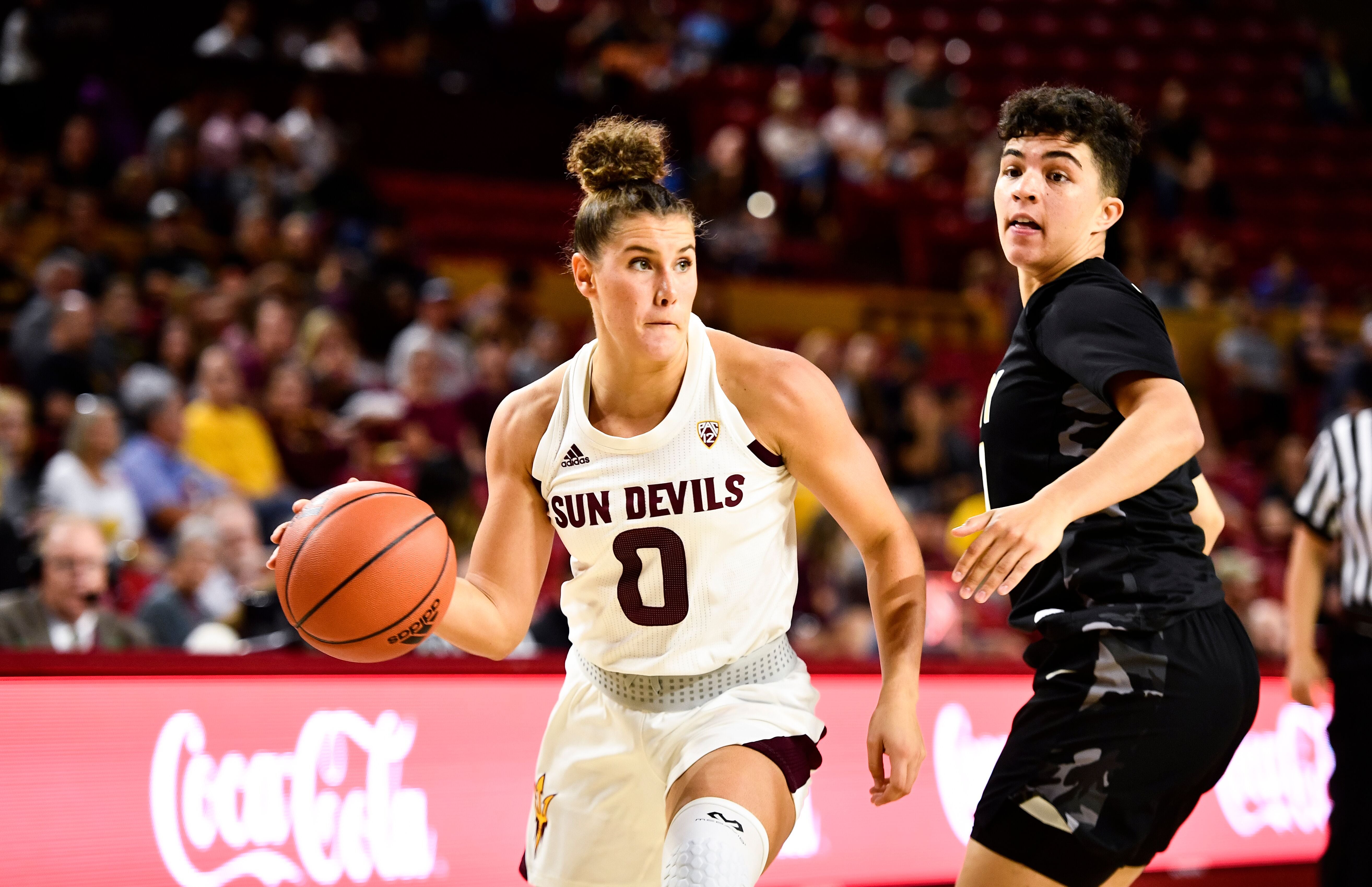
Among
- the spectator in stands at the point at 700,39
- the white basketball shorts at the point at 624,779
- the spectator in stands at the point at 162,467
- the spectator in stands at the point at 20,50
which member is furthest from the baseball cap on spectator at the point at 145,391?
the spectator in stands at the point at 700,39

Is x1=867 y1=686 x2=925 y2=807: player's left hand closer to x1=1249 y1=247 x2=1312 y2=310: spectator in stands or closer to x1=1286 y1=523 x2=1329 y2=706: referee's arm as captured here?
x1=1286 y1=523 x2=1329 y2=706: referee's arm

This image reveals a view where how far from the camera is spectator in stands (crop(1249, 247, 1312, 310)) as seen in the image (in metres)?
13.6

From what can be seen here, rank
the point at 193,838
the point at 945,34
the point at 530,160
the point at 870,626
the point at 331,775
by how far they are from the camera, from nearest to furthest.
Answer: the point at 193,838 < the point at 331,775 < the point at 870,626 < the point at 530,160 < the point at 945,34

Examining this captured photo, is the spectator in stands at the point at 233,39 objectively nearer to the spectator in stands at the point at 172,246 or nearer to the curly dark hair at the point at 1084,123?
the spectator in stands at the point at 172,246

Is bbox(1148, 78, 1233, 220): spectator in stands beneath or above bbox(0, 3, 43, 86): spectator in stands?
beneath

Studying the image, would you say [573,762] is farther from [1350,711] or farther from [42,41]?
[42,41]

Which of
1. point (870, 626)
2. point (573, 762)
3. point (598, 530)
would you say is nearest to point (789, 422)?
point (598, 530)

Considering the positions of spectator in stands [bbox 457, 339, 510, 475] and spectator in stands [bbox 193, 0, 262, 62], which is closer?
spectator in stands [bbox 457, 339, 510, 475]

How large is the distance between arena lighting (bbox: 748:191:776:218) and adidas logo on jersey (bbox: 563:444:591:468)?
9.86 m

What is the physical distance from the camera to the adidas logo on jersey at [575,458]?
3.01m

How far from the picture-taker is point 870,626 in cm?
685

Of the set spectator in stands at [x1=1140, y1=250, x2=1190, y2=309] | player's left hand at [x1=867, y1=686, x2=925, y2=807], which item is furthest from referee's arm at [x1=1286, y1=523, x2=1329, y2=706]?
spectator in stands at [x1=1140, y1=250, x2=1190, y2=309]

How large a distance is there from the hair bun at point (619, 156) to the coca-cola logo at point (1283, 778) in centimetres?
382

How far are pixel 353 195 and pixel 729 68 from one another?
207 inches
